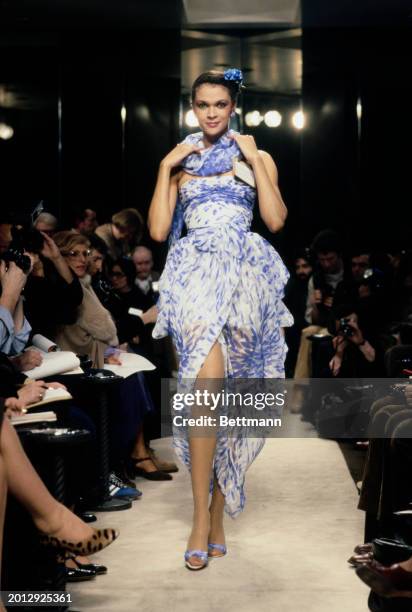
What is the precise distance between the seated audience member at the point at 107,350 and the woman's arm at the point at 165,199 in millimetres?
956

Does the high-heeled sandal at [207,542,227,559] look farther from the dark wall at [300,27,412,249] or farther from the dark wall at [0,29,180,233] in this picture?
the dark wall at [0,29,180,233]

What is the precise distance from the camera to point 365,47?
33.4 feet

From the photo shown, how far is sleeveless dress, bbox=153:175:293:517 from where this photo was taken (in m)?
3.53

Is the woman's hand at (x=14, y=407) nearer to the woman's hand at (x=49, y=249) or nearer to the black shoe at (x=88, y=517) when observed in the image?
the black shoe at (x=88, y=517)

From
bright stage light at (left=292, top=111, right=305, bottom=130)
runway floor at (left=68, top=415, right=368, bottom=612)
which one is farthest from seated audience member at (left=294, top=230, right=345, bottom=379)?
bright stage light at (left=292, top=111, right=305, bottom=130)

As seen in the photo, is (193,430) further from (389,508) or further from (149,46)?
(149,46)

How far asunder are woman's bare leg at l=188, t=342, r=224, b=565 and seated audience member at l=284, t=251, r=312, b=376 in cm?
440

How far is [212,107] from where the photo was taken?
11.9ft

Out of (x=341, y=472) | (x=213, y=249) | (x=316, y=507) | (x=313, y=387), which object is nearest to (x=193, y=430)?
(x=213, y=249)

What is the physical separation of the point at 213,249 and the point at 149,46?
727 centimetres

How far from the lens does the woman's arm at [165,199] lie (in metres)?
3.61

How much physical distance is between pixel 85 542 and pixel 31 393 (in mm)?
534

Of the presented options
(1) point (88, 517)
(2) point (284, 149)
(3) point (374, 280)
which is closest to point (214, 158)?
(1) point (88, 517)

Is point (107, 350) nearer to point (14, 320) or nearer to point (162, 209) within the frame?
point (14, 320)
